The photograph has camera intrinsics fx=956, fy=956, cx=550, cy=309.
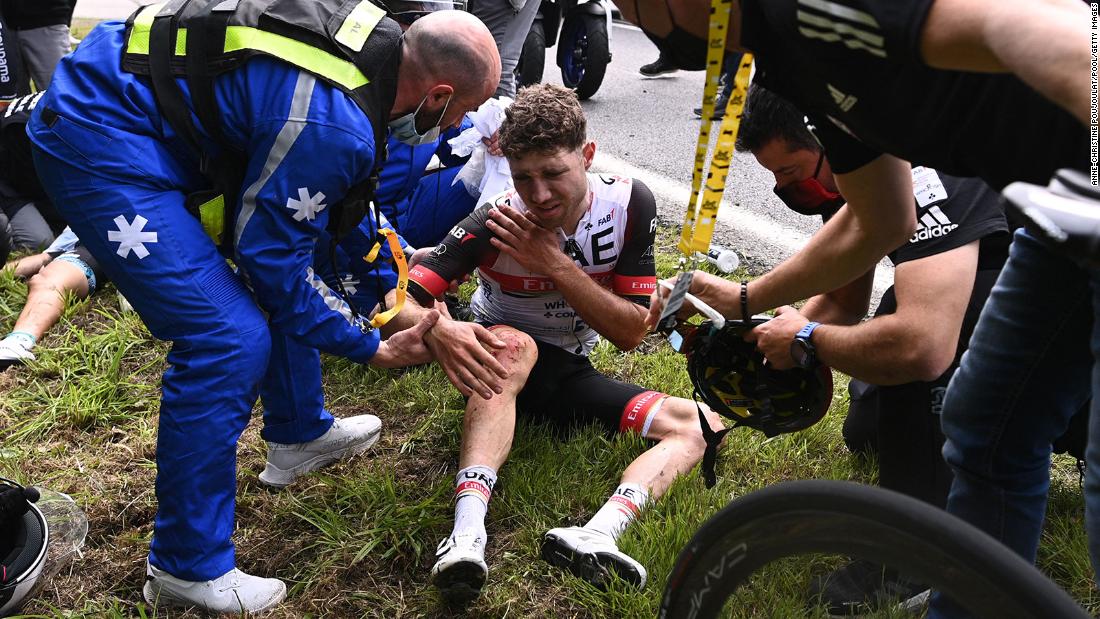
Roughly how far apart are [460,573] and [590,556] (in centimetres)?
33

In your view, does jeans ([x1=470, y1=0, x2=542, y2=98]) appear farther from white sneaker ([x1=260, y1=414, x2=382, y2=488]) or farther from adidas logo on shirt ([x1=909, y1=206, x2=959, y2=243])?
adidas logo on shirt ([x1=909, y1=206, x2=959, y2=243])

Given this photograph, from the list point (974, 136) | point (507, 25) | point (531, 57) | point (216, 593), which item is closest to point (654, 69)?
point (531, 57)

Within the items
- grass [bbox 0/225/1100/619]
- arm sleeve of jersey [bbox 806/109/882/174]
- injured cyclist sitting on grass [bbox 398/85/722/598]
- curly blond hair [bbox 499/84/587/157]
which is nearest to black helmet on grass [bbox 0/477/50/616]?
grass [bbox 0/225/1100/619]

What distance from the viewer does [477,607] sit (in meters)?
2.37

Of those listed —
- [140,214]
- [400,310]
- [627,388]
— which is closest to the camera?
[140,214]

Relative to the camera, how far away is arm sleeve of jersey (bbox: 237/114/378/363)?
2117 mm

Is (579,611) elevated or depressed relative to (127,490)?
elevated

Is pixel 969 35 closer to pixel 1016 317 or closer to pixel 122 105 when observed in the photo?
pixel 1016 317

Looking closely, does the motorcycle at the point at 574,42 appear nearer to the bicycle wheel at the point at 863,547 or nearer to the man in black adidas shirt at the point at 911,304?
the man in black adidas shirt at the point at 911,304

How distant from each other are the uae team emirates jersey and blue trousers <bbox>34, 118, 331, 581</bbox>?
0.80 m

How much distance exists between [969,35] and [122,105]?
186 centimetres

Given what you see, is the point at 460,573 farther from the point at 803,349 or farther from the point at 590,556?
the point at 803,349

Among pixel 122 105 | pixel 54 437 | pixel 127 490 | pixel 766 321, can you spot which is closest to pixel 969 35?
pixel 766 321

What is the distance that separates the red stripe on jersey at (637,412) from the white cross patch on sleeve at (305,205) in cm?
124
